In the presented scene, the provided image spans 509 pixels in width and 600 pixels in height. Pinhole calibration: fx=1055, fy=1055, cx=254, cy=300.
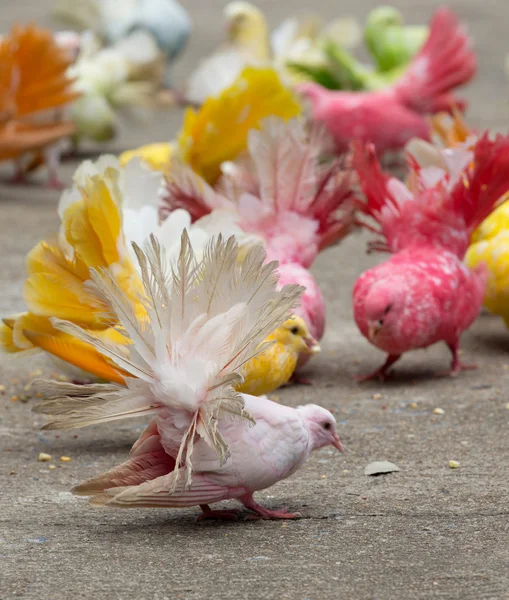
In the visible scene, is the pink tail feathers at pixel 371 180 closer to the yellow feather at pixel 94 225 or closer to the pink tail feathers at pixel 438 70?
the yellow feather at pixel 94 225

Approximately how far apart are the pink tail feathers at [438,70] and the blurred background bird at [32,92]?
2.11 m

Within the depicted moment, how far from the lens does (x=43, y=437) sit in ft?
9.64

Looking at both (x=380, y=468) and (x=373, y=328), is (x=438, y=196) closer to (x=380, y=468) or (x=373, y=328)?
(x=373, y=328)

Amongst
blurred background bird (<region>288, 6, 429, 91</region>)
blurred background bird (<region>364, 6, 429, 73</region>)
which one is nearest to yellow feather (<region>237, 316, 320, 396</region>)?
blurred background bird (<region>288, 6, 429, 91</region>)

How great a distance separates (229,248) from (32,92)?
155 inches

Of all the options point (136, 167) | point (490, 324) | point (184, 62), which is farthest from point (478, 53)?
point (136, 167)

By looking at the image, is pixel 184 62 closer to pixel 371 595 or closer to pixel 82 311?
pixel 82 311

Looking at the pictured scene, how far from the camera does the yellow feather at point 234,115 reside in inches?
155

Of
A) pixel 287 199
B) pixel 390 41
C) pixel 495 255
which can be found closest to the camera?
pixel 287 199

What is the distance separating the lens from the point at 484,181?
3.44m

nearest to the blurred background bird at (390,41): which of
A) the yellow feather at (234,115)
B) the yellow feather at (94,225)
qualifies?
the yellow feather at (234,115)

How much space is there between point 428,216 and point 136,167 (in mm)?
1061

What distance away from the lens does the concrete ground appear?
197 centimetres

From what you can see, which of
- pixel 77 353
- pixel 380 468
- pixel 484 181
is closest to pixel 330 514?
pixel 380 468
